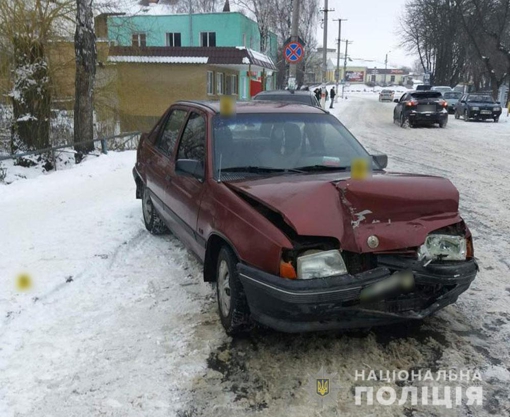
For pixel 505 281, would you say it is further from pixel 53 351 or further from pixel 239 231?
pixel 53 351

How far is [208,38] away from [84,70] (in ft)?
89.9

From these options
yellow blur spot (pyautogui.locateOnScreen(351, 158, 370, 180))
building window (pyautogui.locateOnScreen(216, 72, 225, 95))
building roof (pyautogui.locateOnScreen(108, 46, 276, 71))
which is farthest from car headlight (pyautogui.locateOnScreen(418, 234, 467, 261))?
building window (pyautogui.locateOnScreen(216, 72, 225, 95))

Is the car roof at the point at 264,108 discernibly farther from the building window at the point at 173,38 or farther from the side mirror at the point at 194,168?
the building window at the point at 173,38

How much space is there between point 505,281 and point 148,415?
3457 millimetres

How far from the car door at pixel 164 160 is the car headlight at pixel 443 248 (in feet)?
8.45

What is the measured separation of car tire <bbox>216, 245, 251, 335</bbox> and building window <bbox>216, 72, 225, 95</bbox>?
26582 mm

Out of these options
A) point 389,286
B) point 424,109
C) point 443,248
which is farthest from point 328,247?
point 424,109

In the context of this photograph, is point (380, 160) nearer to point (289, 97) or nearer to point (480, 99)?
point (289, 97)

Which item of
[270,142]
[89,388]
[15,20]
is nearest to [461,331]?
[270,142]

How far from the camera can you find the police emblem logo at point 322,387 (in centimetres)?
291

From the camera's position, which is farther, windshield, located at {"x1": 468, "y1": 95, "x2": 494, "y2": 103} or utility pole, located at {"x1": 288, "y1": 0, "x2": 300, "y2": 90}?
windshield, located at {"x1": 468, "y1": 95, "x2": 494, "y2": 103}

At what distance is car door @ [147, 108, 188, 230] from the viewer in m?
5.02

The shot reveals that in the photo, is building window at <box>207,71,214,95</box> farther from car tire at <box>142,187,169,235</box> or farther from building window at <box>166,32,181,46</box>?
car tire at <box>142,187,169,235</box>

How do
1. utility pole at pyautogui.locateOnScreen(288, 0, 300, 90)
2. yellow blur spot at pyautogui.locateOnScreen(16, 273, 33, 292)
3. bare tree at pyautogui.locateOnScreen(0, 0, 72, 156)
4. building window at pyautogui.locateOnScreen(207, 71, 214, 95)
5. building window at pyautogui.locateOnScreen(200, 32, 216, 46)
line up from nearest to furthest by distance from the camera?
1. yellow blur spot at pyautogui.locateOnScreen(16, 273, 33, 292)
2. bare tree at pyautogui.locateOnScreen(0, 0, 72, 156)
3. utility pole at pyautogui.locateOnScreen(288, 0, 300, 90)
4. building window at pyautogui.locateOnScreen(207, 71, 214, 95)
5. building window at pyautogui.locateOnScreen(200, 32, 216, 46)
